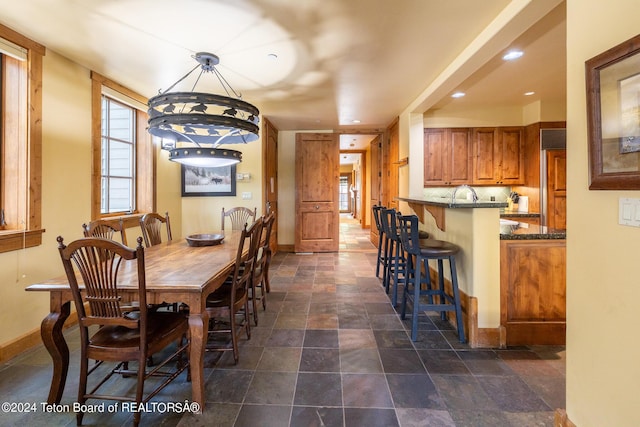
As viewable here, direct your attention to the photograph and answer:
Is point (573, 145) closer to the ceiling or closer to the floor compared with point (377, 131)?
closer to the floor

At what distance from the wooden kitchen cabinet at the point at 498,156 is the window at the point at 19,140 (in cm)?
539

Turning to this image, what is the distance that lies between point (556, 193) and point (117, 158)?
6.02 meters

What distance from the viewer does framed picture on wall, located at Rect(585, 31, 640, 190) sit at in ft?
3.40

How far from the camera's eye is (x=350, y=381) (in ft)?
5.89

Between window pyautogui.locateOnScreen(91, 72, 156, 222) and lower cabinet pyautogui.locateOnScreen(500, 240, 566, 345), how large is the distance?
12.9 ft

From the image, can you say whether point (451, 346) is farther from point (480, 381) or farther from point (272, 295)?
point (272, 295)

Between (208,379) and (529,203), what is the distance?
5027 mm

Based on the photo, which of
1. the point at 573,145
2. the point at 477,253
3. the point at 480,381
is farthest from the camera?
the point at 477,253

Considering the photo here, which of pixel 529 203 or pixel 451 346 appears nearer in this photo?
pixel 451 346

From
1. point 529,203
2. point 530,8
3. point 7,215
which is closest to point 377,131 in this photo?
point 529,203

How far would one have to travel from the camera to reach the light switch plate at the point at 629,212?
3.42 ft

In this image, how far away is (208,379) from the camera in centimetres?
184

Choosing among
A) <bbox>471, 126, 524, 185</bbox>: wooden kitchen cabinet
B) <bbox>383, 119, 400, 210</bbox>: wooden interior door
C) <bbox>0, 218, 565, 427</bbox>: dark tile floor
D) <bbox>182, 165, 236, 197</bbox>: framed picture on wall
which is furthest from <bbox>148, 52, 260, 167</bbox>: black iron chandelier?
<bbox>471, 126, 524, 185</bbox>: wooden kitchen cabinet

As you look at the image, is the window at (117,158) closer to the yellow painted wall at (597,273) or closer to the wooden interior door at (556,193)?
the yellow painted wall at (597,273)
